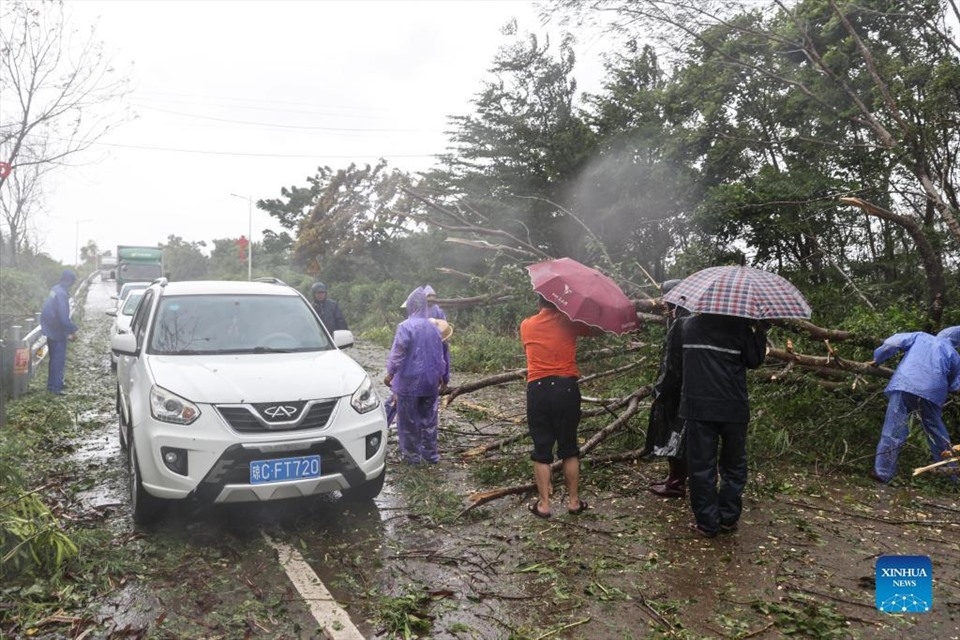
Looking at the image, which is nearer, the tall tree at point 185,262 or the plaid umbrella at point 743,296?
the plaid umbrella at point 743,296

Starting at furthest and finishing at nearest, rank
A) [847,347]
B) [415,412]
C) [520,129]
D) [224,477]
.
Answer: [520,129], [847,347], [415,412], [224,477]

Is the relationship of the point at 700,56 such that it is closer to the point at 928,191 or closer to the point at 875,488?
the point at 928,191

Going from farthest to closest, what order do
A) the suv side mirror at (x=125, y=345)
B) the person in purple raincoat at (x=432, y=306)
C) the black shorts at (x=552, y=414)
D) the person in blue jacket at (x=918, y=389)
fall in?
the person in purple raincoat at (x=432, y=306)
the person in blue jacket at (x=918, y=389)
the suv side mirror at (x=125, y=345)
the black shorts at (x=552, y=414)

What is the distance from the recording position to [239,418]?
4.64m

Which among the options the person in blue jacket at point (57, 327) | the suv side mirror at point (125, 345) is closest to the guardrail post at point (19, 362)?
the person in blue jacket at point (57, 327)

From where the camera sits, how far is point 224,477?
177 inches

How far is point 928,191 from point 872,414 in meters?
3.51

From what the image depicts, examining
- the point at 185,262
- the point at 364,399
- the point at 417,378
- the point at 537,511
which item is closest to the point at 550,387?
the point at 537,511

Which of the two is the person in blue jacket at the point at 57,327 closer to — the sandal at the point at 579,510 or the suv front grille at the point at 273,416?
the suv front grille at the point at 273,416

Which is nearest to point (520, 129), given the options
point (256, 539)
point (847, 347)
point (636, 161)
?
point (636, 161)

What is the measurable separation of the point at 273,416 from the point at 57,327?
692 centimetres

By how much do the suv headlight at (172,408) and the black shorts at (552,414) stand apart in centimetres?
237

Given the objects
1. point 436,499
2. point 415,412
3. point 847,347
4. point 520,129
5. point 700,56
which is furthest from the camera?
point 520,129

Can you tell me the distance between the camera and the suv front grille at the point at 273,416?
464 cm
